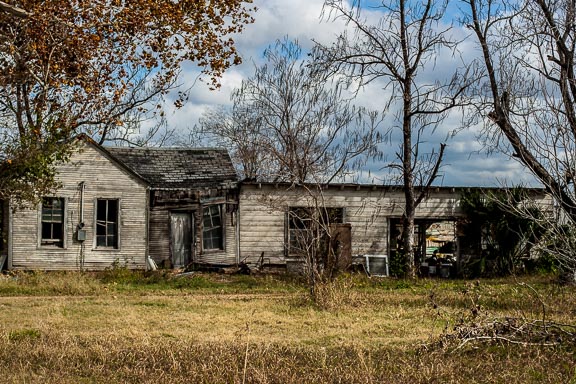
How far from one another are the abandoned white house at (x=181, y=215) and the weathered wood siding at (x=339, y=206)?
0.03m

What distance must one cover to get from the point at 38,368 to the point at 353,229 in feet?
60.1

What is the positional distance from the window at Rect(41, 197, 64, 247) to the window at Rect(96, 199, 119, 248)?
3.67 feet

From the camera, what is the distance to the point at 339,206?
1027 inches

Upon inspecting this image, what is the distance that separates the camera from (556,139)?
10.6 metres

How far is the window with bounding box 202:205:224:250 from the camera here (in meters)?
25.6

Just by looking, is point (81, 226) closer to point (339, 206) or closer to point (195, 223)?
point (195, 223)

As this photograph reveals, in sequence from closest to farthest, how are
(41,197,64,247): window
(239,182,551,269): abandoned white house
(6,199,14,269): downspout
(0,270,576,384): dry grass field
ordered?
(0,270,576,384): dry grass field
(6,199,14,269): downspout
(41,197,64,247): window
(239,182,551,269): abandoned white house

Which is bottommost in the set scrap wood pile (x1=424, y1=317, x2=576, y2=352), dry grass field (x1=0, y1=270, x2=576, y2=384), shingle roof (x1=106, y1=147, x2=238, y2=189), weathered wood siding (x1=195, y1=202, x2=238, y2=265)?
dry grass field (x1=0, y1=270, x2=576, y2=384)

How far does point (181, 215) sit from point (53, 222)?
163 inches

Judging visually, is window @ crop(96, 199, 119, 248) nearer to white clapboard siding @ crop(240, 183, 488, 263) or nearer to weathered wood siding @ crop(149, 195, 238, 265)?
weathered wood siding @ crop(149, 195, 238, 265)

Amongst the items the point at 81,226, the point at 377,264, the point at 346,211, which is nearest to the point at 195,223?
the point at 81,226

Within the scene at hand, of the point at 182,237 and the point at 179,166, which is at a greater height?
the point at 179,166

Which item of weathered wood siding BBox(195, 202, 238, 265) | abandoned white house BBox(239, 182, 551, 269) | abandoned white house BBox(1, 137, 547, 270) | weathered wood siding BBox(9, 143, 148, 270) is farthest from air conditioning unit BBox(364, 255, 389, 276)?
weathered wood siding BBox(9, 143, 148, 270)

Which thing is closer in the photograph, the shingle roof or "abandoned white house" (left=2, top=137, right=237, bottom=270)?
"abandoned white house" (left=2, top=137, right=237, bottom=270)
